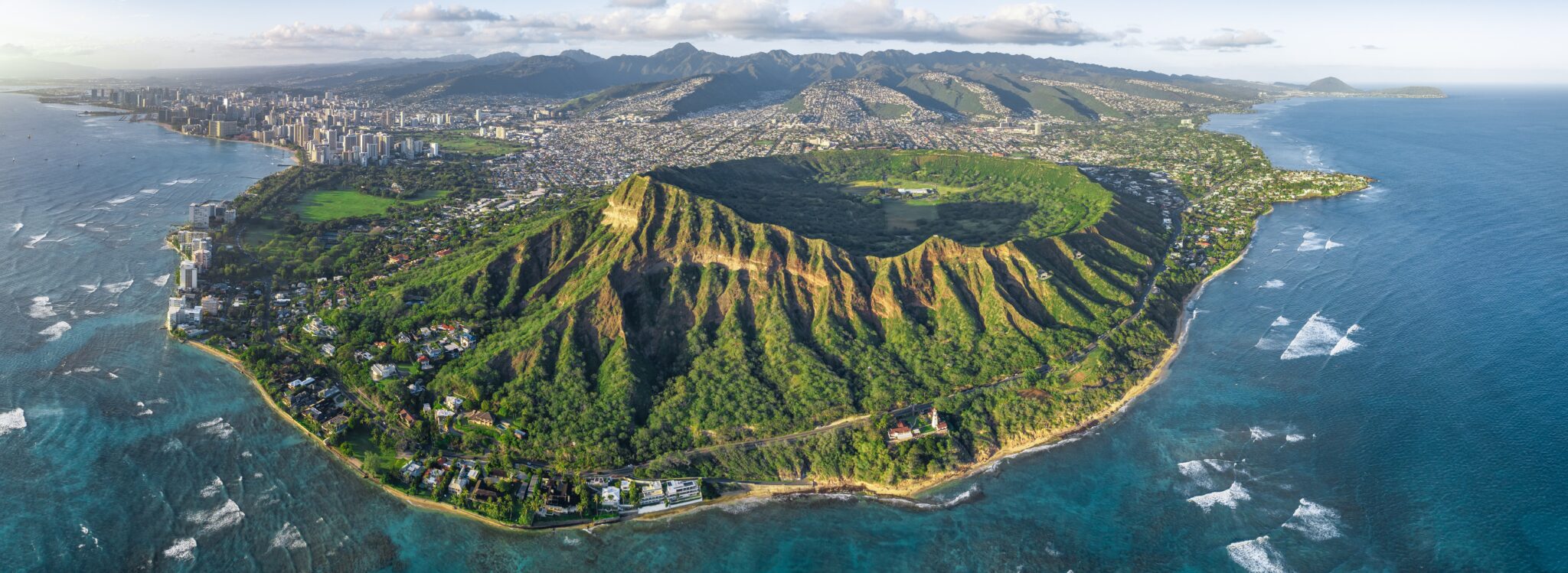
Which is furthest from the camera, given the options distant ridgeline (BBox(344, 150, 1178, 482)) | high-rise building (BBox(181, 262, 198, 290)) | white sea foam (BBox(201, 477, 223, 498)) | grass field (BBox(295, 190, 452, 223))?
grass field (BBox(295, 190, 452, 223))

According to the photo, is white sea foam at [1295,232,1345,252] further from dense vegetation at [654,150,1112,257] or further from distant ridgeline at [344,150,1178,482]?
distant ridgeline at [344,150,1178,482]

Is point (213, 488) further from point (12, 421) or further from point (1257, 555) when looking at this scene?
point (1257, 555)

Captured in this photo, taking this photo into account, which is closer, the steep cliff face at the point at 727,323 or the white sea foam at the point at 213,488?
the white sea foam at the point at 213,488

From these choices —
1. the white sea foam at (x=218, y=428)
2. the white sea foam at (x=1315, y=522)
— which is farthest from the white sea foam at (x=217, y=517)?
the white sea foam at (x=1315, y=522)

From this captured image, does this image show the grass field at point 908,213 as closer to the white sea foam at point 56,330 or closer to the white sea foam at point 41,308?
the white sea foam at point 56,330

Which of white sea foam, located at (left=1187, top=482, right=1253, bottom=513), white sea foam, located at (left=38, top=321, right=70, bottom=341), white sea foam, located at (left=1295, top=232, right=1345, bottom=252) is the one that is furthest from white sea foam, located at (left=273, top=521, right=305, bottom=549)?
white sea foam, located at (left=1295, top=232, right=1345, bottom=252)

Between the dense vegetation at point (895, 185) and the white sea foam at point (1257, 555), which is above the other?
the dense vegetation at point (895, 185)
